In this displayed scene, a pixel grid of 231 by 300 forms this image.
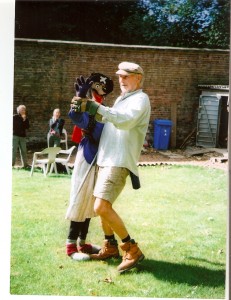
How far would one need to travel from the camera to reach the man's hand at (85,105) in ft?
7.25

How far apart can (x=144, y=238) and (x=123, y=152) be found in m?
0.61

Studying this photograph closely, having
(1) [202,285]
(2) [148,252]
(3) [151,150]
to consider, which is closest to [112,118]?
(3) [151,150]

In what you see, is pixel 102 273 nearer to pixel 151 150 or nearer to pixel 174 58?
pixel 151 150

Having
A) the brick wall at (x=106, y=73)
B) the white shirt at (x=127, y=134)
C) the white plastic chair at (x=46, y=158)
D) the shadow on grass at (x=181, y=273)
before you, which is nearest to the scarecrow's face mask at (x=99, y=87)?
the white shirt at (x=127, y=134)

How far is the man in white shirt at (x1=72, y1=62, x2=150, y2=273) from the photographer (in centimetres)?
229

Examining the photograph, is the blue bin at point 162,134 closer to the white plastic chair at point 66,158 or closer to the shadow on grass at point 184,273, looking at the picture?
the white plastic chair at point 66,158

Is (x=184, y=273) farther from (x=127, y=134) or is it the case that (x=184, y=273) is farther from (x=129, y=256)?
(x=127, y=134)

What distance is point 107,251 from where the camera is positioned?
248 centimetres

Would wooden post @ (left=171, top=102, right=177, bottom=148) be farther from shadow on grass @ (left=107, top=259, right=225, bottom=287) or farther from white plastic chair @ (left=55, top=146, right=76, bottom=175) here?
shadow on grass @ (left=107, top=259, right=225, bottom=287)

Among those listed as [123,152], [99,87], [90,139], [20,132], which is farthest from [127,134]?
[20,132]

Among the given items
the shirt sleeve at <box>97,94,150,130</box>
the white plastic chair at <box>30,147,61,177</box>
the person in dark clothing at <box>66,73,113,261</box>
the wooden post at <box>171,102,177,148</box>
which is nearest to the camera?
the shirt sleeve at <box>97,94,150,130</box>

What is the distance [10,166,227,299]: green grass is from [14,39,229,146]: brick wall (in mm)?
397

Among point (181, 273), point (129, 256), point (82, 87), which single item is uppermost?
point (82, 87)

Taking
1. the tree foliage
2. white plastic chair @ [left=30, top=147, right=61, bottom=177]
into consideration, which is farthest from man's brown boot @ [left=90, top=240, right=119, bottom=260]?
the tree foliage
